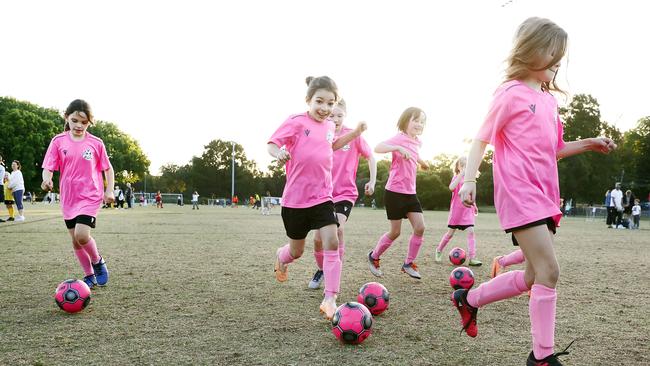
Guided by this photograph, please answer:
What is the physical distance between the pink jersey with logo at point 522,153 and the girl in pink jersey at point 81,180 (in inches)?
175

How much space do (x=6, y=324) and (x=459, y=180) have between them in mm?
6663

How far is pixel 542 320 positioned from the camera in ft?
10.3

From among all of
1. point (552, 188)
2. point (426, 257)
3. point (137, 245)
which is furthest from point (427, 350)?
point (137, 245)

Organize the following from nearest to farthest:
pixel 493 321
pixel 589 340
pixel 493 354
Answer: pixel 493 354 → pixel 589 340 → pixel 493 321

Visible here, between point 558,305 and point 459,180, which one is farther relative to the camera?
point 459,180

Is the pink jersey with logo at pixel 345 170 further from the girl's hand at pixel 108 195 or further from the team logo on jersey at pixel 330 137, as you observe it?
the girl's hand at pixel 108 195

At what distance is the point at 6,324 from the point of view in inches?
170

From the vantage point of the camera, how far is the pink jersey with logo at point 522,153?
128 inches

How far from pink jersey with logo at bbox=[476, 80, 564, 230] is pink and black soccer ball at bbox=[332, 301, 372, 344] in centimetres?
125

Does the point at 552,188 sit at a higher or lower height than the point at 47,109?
lower

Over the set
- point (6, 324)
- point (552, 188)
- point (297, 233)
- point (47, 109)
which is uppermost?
point (47, 109)

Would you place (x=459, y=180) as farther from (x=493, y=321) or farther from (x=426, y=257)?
(x=493, y=321)

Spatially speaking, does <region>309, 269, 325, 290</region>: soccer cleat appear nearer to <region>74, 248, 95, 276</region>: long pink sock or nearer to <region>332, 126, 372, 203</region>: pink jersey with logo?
<region>332, 126, 372, 203</region>: pink jersey with logo

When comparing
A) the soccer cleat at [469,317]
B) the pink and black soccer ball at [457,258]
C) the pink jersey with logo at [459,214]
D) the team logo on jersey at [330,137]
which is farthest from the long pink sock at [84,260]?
the pink jersey with logo at [459,214]
